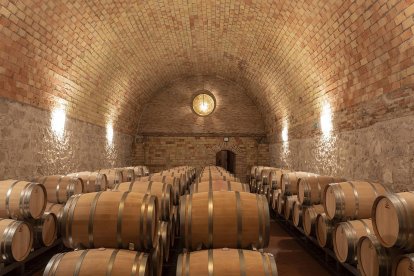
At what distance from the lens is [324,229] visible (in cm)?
457

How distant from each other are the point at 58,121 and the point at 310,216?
5681mm

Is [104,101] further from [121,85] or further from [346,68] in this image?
[346,68]

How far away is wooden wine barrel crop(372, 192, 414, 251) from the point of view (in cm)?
274

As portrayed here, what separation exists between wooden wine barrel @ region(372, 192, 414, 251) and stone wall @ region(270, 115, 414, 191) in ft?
5.49

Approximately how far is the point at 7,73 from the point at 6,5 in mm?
1129

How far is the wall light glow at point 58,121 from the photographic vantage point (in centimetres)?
734

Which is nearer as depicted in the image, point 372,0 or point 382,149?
point 372,0

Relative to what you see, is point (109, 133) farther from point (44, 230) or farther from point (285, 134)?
point (44, 230)

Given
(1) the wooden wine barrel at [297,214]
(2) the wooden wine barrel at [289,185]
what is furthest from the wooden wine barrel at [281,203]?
(1) the wooden wine barrel at [297,214]

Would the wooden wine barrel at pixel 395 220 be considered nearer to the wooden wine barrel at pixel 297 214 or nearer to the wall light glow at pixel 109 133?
the wooden wine barrel at pixel 297 214

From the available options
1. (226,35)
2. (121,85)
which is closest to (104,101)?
(121,85)

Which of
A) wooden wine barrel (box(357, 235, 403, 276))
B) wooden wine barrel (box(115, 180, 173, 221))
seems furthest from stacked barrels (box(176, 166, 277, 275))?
wooden wine barrel (box(115, 180, 173, 221))

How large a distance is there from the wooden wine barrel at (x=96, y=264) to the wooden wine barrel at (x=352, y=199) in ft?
8.49

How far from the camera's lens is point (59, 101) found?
7.50 meters
